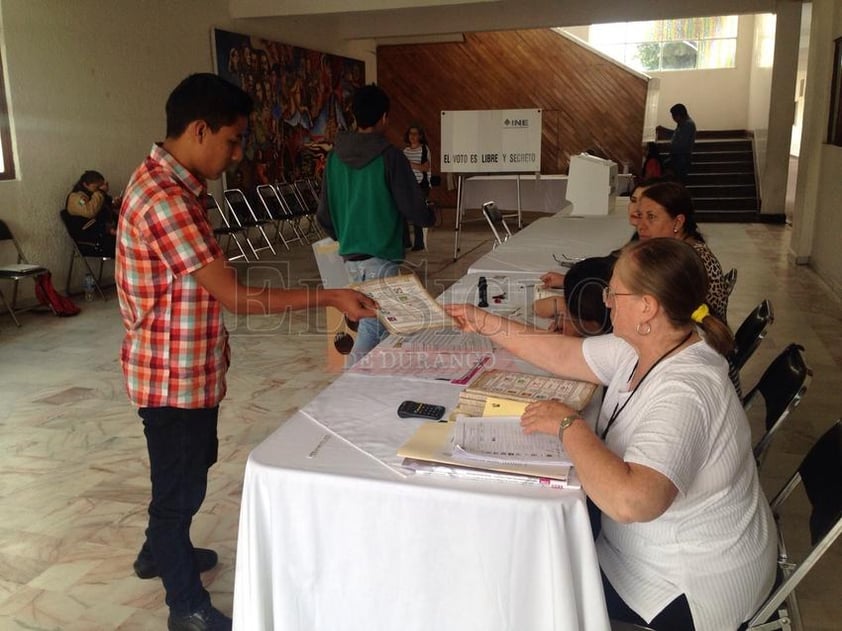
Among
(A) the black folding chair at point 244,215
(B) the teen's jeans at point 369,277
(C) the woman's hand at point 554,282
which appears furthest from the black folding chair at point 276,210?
(C) the woman's hand at point 554,282

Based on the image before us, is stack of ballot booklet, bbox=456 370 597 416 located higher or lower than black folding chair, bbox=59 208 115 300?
higher

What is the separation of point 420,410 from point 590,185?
461cm

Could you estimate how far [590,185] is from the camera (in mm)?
5961

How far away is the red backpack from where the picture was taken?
241 inches

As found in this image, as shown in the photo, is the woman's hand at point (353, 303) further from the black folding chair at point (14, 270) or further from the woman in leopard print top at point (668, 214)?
the black folding chair at point (14, 270)

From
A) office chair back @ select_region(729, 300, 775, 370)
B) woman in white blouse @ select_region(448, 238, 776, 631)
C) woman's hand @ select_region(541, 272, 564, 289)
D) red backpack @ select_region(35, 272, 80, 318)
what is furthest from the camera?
red backpack @ select_region(35, 272, 80, 318)

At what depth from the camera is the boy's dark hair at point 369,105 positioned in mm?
3217

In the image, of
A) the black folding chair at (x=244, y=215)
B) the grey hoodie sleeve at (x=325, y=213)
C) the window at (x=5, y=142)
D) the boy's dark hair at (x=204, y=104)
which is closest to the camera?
the boy's dark hair at (x=204, y=104)

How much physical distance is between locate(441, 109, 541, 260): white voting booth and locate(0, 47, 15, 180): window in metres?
4.29

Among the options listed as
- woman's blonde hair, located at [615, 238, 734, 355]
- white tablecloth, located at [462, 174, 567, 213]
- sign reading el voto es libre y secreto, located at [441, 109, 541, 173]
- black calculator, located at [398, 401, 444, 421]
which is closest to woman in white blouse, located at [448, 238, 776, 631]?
woman's blonde hair, located at [615, 238, 734, 355]

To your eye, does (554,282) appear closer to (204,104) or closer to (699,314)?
(699,314)

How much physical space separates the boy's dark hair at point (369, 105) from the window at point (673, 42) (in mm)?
12610

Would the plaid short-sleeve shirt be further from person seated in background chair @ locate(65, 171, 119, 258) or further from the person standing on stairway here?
the person standing on stairway

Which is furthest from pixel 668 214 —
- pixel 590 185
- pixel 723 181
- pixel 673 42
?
pixel 673 42
